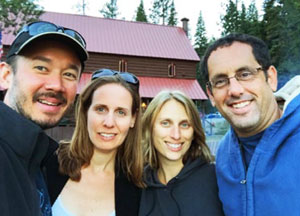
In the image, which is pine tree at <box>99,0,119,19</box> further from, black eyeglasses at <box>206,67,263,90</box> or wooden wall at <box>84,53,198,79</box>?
black eyeglasses at <box>206,67,263,90</box>

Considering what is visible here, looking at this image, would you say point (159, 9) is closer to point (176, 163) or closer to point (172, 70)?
point (172, 70)

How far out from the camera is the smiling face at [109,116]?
285 centimetres

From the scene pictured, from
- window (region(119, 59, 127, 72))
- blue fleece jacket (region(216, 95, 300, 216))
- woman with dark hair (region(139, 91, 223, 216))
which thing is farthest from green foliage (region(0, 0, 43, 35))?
blue fleece jacket (region(216, 95, 300, 216))

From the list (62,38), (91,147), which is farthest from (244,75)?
(91,147)

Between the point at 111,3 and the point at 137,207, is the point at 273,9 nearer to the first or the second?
the point at 111,3

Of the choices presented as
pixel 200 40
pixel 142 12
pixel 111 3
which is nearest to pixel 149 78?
pixel 111 3

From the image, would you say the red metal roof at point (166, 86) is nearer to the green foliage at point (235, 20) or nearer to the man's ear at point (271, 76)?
the man's ear at point (271, 76)

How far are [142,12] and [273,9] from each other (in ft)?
92.9

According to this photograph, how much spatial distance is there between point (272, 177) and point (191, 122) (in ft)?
3.82

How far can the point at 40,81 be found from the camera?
2.00 meters

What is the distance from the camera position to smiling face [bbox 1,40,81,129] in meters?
1.91

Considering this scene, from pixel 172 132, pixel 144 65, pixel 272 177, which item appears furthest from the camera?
pixel 144 65

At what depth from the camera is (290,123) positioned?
2.20m

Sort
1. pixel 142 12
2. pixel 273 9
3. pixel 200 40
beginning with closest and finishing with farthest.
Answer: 1. pixel 273 9
2. pixel 142 12
3. pixel 200 40
